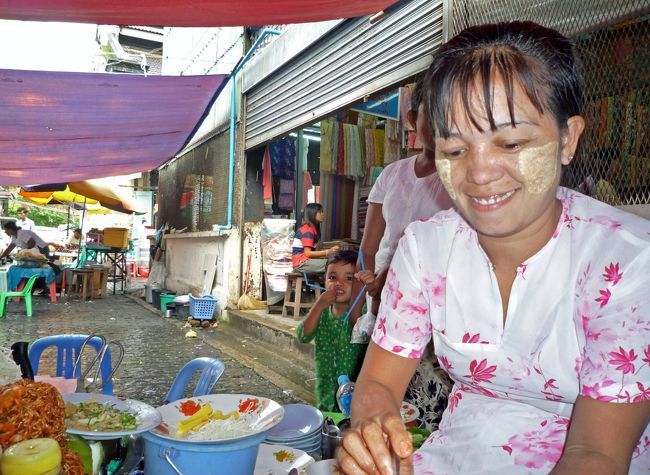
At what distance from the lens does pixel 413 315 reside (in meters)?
1.29

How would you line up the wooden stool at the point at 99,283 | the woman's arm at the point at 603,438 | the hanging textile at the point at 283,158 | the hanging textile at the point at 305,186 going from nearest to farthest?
the woman's arm at the point at 603,438, the hanging textile at the point at 283,158, the hanging textile at the point at 305,186, the wooden stool at the point at 99,283

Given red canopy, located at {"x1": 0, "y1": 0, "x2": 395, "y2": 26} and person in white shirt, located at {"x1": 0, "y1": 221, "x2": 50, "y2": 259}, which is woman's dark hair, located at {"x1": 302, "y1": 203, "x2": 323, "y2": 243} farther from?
person in white shirt, located at {"x1": 0, "y1": 221, "x2": 50, "y2": 259}

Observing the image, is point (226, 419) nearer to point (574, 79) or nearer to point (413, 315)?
point (413, 315)

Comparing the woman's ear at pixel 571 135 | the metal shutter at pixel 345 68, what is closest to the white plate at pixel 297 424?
the woman's ear at pixel 571 135

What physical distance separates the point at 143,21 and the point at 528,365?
430cm

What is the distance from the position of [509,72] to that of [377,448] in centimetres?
84

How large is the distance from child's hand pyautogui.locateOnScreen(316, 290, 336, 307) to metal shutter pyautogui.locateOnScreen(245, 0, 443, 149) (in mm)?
2023

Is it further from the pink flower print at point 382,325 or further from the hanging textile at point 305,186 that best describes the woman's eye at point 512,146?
the hanging textile at point 305,186

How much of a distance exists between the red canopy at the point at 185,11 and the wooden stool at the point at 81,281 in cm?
907

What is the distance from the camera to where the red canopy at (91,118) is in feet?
16.9

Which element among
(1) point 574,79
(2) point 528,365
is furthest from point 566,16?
(2) point 528,365

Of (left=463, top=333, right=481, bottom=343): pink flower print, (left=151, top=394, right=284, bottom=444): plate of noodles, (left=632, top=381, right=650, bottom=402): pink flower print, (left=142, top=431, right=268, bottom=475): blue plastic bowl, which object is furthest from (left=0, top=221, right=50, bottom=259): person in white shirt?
(left=632, top=381, right=650, bottom=402): pink flower print

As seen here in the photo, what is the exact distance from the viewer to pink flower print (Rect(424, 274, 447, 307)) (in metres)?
1.26

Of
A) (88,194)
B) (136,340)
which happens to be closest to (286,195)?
(136,340)
